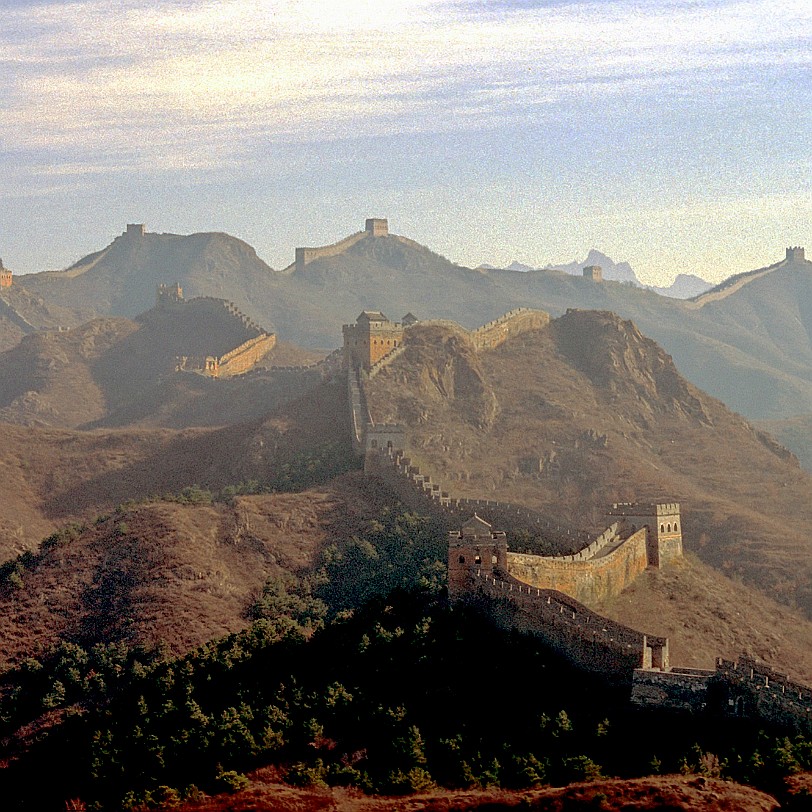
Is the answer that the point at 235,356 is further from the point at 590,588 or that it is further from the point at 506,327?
the point at 590,588

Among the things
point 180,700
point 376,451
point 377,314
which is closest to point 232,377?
point 377,314

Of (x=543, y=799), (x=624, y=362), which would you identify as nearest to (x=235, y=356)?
(x=624, y=362)

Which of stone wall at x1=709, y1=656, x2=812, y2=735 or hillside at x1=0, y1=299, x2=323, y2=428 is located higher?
hillside at x1=0, y1=299, x2=323, y2=428

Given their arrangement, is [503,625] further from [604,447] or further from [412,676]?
[604,447]

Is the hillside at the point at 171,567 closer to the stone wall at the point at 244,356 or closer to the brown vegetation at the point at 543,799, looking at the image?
the brown vegetation at the point at 543,799

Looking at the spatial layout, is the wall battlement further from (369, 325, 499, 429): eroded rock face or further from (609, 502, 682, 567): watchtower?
(369, 325, 499, 429): eroded rock face

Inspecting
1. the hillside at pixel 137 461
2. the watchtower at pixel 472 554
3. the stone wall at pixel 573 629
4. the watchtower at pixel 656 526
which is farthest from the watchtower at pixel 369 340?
the stone wall at pixel 573 629

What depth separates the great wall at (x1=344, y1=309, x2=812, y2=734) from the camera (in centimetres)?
5747

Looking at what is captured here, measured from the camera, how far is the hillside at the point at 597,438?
104m

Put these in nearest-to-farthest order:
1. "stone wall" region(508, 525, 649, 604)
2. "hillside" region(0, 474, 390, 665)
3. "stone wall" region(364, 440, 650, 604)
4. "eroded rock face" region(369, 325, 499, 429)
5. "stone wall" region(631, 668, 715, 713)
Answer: "stone wall" region(631, 668, 715, 713)
"stone wall" region(508, 525, 649, 604)
"stone wall" region(364, 440, 650, 604)
"hillside" region(0, 474, 390, 665)
"eroded rock face" region(369, 325, 499, 429)

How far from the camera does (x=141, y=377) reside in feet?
527

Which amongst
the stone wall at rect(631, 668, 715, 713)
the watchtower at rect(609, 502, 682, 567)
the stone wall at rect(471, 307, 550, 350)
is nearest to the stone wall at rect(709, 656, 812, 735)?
the stone wall at rect(631, 668, 715, 713)

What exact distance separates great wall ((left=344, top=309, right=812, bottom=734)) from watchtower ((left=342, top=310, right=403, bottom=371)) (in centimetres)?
1828

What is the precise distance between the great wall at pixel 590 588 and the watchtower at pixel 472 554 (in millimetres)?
36
